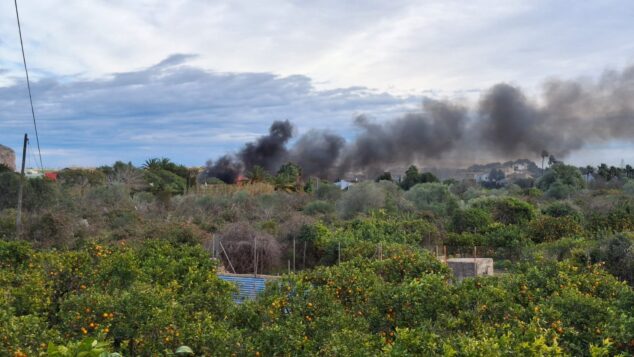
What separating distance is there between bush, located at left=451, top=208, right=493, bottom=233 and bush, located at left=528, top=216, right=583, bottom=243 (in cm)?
208

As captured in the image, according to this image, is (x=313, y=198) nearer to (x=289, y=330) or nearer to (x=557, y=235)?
(x=557, y=235)

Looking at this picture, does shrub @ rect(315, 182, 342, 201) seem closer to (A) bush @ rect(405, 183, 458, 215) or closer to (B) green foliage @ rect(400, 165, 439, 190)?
(A) bush @ rect(405, 183, 458, 215)

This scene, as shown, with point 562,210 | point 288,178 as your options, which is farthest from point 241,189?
point 562,210

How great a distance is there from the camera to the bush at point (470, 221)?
2638 cm

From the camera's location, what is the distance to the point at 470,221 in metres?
26.4

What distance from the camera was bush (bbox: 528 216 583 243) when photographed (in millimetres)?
24047

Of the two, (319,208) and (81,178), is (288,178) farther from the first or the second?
(319,208)

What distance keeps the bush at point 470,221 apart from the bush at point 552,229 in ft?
6.82

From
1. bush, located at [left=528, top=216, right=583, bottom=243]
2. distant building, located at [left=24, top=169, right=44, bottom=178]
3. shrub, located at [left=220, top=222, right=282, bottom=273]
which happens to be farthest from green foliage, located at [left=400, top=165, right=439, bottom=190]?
shrub, located at [left=220, top=222, right=282, bottom=273]

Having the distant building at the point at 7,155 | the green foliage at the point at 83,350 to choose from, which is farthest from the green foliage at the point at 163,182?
the green foliage at the point at 83,350

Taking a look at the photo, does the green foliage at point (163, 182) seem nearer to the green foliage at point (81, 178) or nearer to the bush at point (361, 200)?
the green foliage at point (81, 178)

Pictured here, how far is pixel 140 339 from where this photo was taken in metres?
6.53

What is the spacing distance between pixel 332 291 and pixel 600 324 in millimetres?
3539

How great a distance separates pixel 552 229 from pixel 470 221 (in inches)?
138
